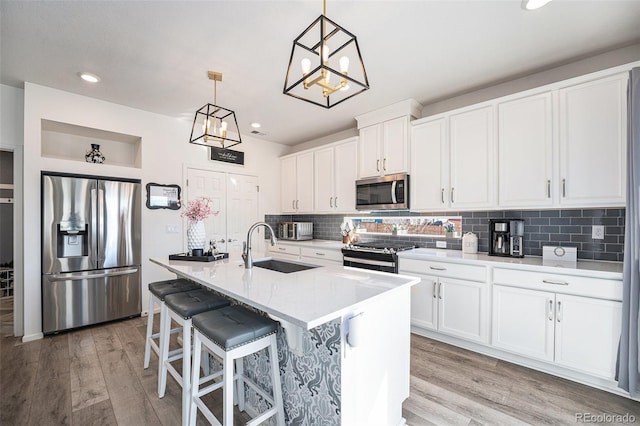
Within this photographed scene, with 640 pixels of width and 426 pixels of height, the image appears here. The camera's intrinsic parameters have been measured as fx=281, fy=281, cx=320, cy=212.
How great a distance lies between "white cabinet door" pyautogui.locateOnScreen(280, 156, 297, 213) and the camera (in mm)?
5020

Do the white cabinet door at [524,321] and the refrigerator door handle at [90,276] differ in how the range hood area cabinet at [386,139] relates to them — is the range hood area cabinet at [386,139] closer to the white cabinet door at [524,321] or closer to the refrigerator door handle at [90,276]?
the white cabinet door at [524,321]

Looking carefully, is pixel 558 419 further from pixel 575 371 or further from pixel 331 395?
pixel 331 395

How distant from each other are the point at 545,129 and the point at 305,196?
3.26 meters

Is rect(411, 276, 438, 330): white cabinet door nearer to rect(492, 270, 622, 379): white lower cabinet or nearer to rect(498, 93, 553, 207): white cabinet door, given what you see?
rect(492, 270, 622, 379): white lower cabinet

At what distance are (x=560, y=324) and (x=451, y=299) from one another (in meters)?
0.82

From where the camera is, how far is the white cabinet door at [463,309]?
2602mm

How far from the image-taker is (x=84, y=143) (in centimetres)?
369

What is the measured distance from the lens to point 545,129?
2.49 metres

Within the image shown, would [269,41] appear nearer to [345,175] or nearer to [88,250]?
[345,175]

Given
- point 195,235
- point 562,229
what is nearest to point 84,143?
point 195,235

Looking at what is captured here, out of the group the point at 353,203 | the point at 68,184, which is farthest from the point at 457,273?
the point at 68,184

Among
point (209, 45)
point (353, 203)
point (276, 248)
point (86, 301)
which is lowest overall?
point (86, 301)

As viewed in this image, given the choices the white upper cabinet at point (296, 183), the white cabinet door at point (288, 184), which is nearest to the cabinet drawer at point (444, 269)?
the white upper cabinet at point (296, 183)

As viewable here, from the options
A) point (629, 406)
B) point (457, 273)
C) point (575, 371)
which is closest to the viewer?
point (629, 406)
